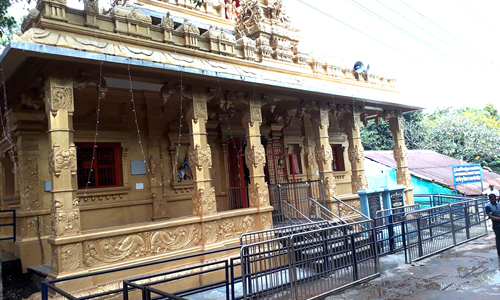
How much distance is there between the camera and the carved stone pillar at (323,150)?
38.3ft

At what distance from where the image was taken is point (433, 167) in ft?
70.5

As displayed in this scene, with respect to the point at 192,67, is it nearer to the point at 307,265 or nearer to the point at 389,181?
the point at 307,265

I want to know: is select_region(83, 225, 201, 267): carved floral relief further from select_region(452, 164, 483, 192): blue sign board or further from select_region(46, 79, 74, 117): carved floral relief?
select_region(452, 164, 483, 192): blue sign board

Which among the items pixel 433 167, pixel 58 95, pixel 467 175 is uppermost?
pixel 58 95

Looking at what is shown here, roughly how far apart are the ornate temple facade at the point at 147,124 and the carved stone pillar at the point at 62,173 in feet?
0.06

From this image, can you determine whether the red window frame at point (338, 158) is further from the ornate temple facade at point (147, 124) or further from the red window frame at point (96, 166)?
the red window frame at point (96, 166)

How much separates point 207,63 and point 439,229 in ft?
25.2

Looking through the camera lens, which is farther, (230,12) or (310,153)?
(310,153)

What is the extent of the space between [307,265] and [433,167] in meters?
18.1

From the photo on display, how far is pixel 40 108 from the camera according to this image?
8.81 meters

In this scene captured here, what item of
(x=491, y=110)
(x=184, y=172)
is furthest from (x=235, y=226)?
(x=491, y=110)

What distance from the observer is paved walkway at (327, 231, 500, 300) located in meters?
6.42

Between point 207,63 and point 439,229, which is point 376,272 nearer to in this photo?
point 439,229

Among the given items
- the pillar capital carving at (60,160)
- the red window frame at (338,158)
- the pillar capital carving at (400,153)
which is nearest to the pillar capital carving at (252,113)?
the pillar capital carving at (60,160)
